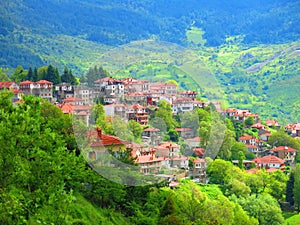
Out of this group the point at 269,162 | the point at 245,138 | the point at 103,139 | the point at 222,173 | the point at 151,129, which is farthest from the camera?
the point at 245,138

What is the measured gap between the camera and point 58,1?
11150 centimetres

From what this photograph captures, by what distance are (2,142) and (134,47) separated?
5.93 feet

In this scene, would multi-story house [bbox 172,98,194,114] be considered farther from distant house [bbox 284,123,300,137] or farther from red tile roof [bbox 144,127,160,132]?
distant house [bbox 284,123,300,137]

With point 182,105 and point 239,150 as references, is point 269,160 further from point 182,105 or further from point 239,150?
point 182,105

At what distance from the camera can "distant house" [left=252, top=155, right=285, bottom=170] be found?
28.7m

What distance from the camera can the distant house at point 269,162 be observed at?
2873cm

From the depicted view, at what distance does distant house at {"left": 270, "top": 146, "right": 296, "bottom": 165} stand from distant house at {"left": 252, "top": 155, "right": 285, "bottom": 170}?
1452mm

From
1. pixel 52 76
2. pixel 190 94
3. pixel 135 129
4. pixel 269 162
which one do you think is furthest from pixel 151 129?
pixel 269 162

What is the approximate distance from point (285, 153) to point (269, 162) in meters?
2.94

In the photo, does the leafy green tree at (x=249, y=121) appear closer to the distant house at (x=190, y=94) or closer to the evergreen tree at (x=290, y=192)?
the evergreen tree at (x=290, y=192)

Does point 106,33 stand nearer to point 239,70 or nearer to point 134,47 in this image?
point 239,70

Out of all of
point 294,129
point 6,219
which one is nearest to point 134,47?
point 6,219

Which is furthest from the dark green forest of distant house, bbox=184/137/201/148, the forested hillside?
the forested hillside

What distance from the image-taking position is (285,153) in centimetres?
3180
